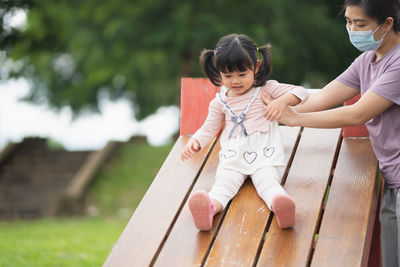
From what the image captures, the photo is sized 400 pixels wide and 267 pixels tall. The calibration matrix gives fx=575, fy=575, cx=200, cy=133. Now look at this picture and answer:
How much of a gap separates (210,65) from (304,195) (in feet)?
3.01

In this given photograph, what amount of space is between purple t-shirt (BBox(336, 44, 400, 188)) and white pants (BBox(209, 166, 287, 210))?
0.56 m

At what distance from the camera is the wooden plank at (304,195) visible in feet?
9.09

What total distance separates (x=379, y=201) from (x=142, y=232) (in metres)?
1.37

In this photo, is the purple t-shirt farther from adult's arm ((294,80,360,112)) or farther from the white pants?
the white pants

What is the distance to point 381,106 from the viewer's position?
2.93 metres

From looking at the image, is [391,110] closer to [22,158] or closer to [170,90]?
[22,158]

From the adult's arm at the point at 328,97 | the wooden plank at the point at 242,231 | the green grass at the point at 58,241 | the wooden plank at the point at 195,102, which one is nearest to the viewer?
the wooden plank at the point at 242,231

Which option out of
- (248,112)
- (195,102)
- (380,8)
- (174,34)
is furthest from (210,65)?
(174,34)

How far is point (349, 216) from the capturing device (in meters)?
2.95

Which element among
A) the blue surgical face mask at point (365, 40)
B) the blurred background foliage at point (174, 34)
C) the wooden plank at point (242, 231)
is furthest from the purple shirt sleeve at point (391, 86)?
the blurred background foliage at point (174, 34)

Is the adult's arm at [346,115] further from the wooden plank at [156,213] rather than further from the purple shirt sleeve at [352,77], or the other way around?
the wooden plank at [156,213]

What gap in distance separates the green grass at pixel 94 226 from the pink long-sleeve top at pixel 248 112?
6.95ft

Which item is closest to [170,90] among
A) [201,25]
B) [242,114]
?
[201,25]

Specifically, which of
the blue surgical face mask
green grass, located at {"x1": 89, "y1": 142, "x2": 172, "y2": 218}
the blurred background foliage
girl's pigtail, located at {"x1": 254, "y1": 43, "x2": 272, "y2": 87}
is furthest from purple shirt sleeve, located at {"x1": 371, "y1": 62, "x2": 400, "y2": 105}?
the blurred background foliage
